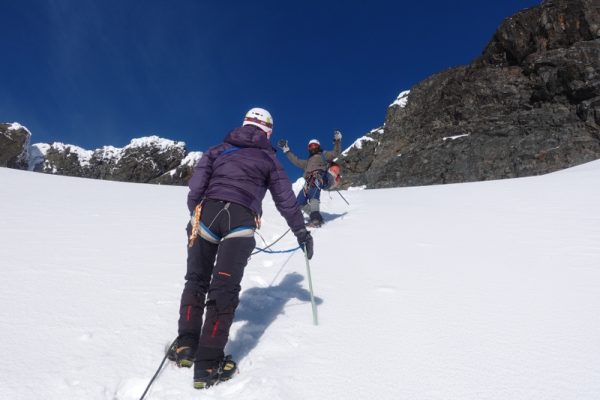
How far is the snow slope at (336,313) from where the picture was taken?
6.50ft

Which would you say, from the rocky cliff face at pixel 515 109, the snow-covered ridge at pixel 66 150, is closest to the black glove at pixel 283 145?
the rocky cliff face at pixel 515 109

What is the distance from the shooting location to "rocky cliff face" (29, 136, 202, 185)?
11938 cm

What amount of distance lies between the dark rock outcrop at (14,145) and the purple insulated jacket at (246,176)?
390ft

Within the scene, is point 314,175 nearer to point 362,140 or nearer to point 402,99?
point 402,99

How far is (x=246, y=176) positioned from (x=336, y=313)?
4.25ft

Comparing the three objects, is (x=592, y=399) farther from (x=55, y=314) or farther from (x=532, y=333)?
(x=55, y=314)

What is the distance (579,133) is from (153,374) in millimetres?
33944

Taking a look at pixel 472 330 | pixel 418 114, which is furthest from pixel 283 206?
pixel 418 114

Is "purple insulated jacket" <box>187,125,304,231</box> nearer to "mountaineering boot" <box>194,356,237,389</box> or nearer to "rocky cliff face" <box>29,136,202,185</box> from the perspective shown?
"mountaineering boot" <box>194,356,237,389</box>

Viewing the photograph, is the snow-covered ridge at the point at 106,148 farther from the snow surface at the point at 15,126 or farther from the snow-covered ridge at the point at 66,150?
the snow surface at the point at 15,126

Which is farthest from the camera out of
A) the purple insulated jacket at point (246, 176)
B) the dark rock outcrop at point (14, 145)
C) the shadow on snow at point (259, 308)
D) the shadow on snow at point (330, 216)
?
the dark rock outcrop at point (14, 145)

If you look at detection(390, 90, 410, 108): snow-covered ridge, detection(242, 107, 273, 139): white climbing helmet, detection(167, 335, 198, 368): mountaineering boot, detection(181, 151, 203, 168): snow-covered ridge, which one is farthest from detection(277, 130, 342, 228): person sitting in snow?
detection(181, 151, 203, 168): snow-covered ridge

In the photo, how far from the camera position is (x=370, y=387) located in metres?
1.96

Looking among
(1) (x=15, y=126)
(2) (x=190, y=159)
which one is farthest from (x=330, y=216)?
(1) (x=15, y=126)
